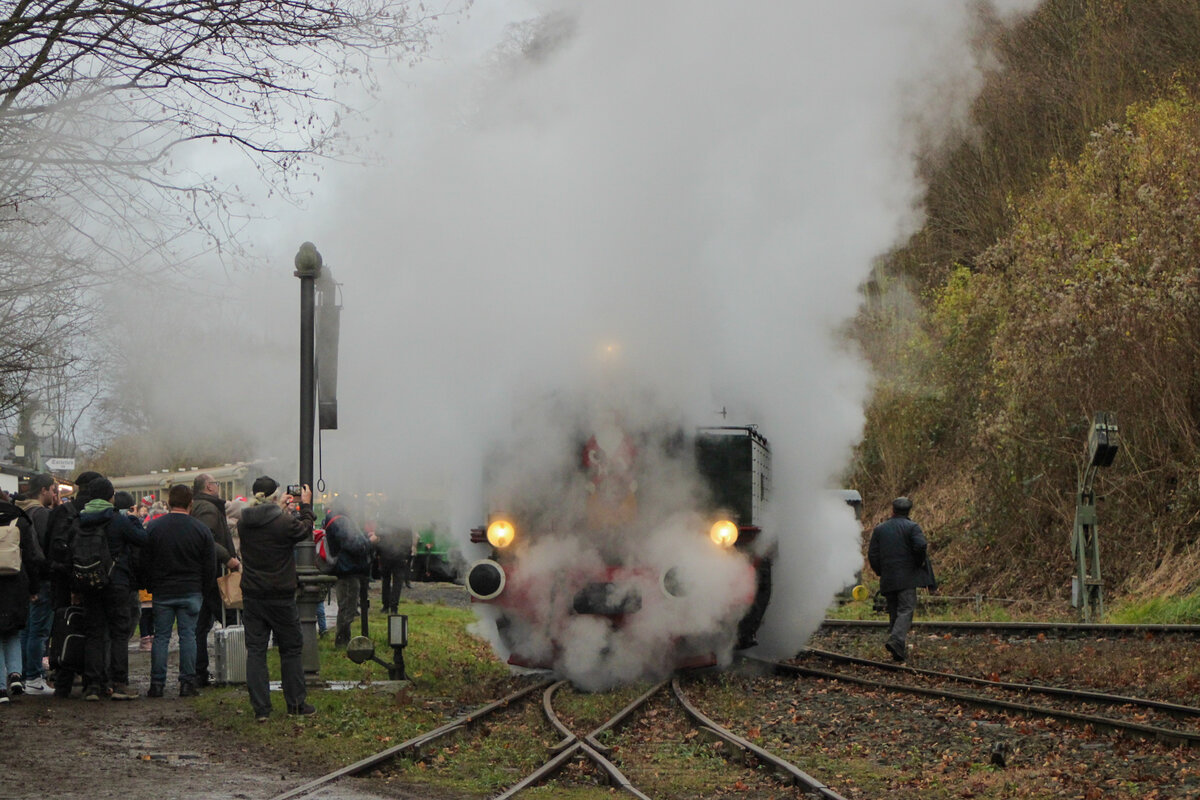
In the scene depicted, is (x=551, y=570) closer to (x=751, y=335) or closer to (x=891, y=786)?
(x=751, y=335)

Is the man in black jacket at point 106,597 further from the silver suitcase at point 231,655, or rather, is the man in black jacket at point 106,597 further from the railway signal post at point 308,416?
the railway signal post at point 308,416

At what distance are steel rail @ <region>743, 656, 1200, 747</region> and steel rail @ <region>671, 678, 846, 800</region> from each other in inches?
81.1

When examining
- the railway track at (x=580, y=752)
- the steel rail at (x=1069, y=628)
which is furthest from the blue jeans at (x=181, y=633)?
the steel rail at (x=1069, y=628)

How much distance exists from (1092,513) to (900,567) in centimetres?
528

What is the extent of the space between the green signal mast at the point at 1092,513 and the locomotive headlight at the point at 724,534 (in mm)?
7564

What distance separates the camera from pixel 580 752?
868cm

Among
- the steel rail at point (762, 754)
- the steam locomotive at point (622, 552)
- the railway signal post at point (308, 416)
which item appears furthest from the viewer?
the steam locomotive at point (622, 552)

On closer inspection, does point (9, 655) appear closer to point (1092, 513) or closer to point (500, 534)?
point (500, 534)

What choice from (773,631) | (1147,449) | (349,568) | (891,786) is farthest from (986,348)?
(891,786)

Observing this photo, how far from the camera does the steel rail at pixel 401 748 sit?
24.1 feet

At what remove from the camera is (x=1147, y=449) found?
20969mm

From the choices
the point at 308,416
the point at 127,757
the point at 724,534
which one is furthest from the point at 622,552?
the point at 127,757

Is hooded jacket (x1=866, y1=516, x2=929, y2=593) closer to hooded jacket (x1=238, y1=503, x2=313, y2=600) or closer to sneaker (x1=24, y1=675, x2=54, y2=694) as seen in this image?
hooded jacket (x1=238, y1=503, x2=313, y2=600)

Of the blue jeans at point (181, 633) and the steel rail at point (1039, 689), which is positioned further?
the blue jeans at point (181, 633)
